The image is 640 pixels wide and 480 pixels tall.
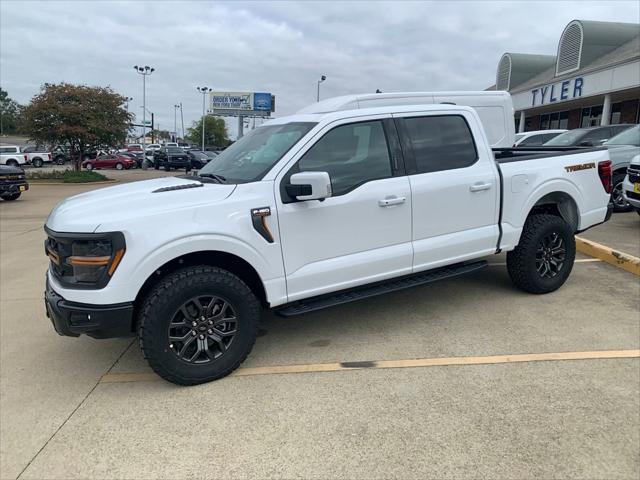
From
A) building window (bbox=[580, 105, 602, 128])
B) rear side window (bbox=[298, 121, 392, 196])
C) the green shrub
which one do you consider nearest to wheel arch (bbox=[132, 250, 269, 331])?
rear side window (bbox=[298, 121, 392, 196])

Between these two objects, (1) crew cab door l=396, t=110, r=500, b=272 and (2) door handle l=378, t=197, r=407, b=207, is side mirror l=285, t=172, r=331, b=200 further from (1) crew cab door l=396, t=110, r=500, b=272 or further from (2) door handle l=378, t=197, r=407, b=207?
(1) crew cab door l=396, t=110, r=500, b=272

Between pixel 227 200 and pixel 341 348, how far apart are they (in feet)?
5.10

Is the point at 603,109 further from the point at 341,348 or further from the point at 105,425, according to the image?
the point at 105,425

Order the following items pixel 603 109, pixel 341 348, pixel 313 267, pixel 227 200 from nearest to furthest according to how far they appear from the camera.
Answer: pixel 227 200 → pixel 313 267 → pixel 341 348 → pixel 603 109

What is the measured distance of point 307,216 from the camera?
3.59 metres

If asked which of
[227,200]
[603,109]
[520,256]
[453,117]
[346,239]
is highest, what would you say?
[603,109]

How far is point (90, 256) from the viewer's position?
3088mm

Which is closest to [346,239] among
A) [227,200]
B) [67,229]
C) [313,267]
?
[313,267]

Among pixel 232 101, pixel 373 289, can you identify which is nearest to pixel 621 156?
pixel 373 289

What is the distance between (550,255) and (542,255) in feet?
0.36

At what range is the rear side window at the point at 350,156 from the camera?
375 centimetres

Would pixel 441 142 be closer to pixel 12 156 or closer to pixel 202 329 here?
pixel 202 329

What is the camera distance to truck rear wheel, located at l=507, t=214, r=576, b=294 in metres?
4.80

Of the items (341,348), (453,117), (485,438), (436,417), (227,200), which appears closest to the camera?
(485,438)
